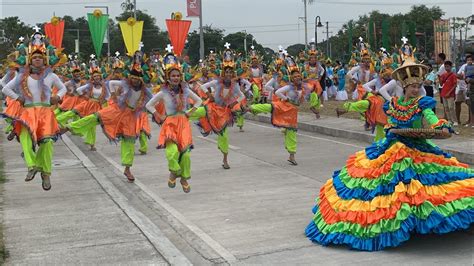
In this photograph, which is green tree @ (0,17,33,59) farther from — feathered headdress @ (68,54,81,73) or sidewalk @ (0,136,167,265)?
sidewalk @ (0,136,167,265)

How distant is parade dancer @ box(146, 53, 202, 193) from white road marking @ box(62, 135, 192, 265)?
0.82 metres

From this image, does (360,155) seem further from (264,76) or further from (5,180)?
(264,76)

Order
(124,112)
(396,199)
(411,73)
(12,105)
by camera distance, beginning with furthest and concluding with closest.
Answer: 1. (124,112)
2. (12,105)
3. (411,73)
4. (396,199)

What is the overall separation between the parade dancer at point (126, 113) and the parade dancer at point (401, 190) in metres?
4.67

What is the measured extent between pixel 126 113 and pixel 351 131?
7000mm

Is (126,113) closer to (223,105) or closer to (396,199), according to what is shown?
(223,105)

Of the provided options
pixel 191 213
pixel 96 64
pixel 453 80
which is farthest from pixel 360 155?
pixel 96 64

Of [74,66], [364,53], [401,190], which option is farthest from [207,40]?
[401,190]

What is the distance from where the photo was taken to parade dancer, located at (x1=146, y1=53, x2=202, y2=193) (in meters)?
8.56

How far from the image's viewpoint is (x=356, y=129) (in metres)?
15.7

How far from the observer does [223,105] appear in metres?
11.5

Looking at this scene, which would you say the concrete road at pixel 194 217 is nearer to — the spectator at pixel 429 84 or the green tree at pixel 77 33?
the spectator at pixel 429 84

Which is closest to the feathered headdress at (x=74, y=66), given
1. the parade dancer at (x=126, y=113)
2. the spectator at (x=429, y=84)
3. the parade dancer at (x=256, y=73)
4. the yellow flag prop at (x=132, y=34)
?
the yellow flag prop at (x=132, y=34)

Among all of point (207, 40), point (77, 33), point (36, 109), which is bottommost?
point (36, 109)
